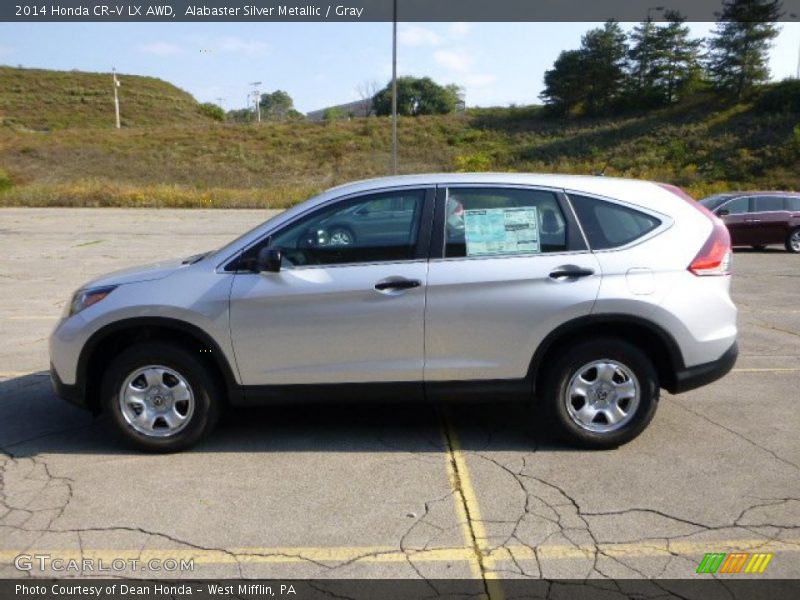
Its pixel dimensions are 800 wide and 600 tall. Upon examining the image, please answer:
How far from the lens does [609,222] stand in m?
4.64

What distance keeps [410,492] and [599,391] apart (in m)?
1.43

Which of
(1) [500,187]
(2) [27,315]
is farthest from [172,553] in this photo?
(2) [27,315]

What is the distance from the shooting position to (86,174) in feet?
184

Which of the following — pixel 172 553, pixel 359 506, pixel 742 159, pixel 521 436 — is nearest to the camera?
pixel 172 553

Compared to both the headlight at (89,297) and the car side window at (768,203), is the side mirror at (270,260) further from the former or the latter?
the car side window at (768,203)

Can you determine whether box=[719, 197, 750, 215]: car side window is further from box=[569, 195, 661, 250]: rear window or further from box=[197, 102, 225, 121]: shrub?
box=[197, 102, 225, 121]: shrub

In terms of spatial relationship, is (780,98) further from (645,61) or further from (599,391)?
(599,391)

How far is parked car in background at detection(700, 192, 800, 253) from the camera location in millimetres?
17828

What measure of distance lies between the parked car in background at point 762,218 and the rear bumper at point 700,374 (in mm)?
14394

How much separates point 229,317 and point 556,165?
5150 cm

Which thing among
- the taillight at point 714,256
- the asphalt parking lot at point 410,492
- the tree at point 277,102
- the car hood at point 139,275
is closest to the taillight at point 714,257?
the taillight at point 714,256

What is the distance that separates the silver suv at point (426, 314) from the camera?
14.7 ft

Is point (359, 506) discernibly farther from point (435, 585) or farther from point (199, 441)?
point (199, 441)

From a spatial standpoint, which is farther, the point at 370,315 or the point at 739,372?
the point at 739,372
